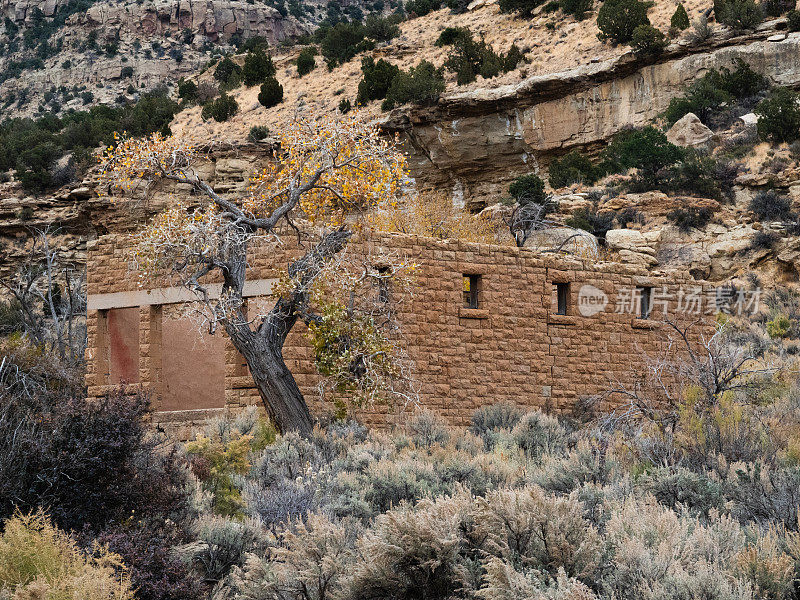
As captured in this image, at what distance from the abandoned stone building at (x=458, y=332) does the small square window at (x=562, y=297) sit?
22 millimetres

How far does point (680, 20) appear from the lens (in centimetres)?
3844

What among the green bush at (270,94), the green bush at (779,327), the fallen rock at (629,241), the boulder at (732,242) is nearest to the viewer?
the green bush at (779,327)

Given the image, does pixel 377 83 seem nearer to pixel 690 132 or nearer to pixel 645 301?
pixel 690 132

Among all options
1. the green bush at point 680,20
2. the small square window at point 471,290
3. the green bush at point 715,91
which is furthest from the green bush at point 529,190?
the small square window at point 471,290

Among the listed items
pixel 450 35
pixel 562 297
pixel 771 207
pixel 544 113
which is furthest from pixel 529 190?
pixel 562 297

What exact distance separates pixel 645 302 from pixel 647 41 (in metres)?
22.7

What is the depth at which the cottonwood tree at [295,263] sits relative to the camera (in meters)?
13.1

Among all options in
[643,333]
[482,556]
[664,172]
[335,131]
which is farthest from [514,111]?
[482,556]

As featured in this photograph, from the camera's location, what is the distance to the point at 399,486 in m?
9.00

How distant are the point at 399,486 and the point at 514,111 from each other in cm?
3174

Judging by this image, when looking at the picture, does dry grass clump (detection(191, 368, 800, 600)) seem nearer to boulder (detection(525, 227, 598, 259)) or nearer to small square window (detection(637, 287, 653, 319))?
small square window (detection(637, 287, 653, 319))

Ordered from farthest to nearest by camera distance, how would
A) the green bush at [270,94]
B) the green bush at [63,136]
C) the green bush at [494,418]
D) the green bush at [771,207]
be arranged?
the green bush at [270,94], the green bush at [63,136], the green bush at [771,207], the green bush at [494,418]

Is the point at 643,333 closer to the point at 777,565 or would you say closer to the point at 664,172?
the point at 777,565

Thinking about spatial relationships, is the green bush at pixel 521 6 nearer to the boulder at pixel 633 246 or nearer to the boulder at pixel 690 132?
the boulder at pixel 690 132
